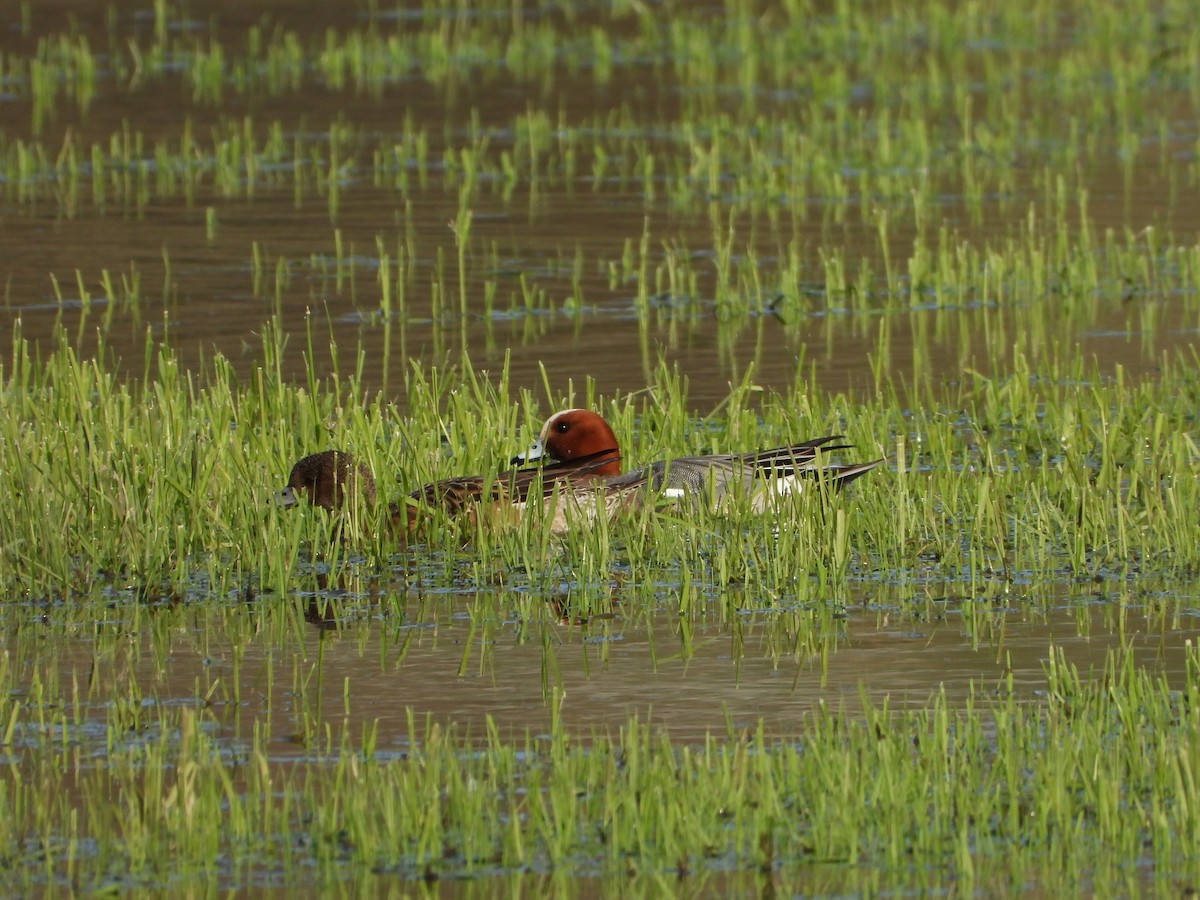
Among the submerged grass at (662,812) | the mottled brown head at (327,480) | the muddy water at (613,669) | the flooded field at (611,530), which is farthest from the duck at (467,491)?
the submerged grass at (662,812)

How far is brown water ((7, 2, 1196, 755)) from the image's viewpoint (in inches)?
249

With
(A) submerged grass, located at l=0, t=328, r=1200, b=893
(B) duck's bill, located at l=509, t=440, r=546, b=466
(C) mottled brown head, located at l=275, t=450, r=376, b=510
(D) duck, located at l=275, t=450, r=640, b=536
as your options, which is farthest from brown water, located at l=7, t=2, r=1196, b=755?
(B) duck's bill, located at l=509, t=440, r=546, b=466

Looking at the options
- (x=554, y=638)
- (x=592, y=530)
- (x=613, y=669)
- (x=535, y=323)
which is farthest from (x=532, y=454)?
(x=535, y=323)

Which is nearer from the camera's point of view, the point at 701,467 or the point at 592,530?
the point at 592,530

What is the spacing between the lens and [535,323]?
13.4m

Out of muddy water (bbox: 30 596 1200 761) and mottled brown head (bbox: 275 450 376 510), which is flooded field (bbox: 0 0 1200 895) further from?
mottled brown head (bbox: 275 450 376 510)

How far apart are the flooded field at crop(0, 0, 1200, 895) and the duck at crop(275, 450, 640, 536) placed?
0.33 feet

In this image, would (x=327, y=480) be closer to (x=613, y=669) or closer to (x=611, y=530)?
(x=611, y=530)

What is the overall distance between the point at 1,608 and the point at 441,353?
5330 millimetres

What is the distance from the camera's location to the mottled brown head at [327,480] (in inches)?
324

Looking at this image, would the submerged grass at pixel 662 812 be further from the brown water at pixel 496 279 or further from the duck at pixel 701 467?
the brown water at pixel 496 279

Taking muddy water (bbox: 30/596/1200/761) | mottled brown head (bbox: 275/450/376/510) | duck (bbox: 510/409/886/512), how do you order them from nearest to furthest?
muddy water (bbox: 30/596/1200/761)
duck (bbox: 510/409/886/512)
mottled brown head (bbox: 275/450/376/510)

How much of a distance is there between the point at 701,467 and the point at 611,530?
39cm

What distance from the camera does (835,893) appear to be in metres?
4.76
